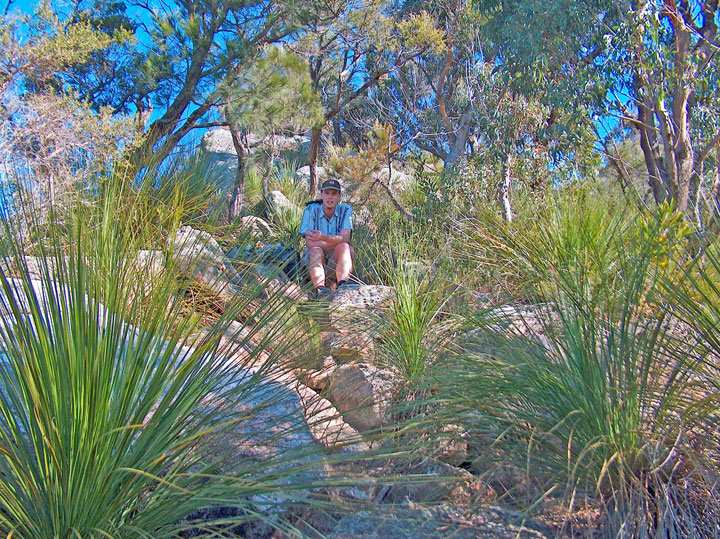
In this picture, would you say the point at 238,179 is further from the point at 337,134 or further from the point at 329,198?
the point at 337,134

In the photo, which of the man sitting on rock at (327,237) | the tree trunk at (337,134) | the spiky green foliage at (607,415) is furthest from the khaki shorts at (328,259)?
the tree trunk at (337,134)

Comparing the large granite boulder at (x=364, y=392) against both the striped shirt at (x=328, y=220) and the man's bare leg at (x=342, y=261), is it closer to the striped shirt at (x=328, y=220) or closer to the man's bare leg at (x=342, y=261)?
the man's bare leg at (x=342, y=261)

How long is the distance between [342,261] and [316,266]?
290 mm

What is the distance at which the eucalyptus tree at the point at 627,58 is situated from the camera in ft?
16.5

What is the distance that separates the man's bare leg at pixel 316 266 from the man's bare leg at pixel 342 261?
139 mm

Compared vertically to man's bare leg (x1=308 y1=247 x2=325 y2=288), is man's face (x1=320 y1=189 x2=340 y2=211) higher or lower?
higher

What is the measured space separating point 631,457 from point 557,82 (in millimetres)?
4671

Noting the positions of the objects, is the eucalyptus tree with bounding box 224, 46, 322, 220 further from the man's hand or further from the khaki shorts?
the man's hand

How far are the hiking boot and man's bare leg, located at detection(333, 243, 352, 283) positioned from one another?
300mm

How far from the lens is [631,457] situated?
1.75 m

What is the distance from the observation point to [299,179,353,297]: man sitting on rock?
497 cm

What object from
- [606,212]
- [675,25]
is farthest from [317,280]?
[675,25]

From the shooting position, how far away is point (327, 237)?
5113 millimetres

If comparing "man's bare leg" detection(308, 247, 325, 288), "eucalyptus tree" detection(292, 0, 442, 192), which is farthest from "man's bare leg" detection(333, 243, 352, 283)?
"eucalyptus tree" detection(292, 0, 442, 192)
